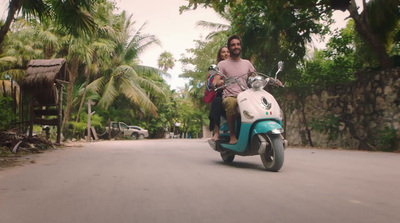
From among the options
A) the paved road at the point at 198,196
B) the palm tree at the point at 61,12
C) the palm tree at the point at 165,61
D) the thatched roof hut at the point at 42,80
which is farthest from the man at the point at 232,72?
the palm tree at the point at 165,61

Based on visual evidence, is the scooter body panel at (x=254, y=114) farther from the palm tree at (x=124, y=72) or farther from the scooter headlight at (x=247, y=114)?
the palm tree at (x=124, y=72)

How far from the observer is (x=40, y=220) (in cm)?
241

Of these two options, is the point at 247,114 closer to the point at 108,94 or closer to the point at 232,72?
the point at 232,72

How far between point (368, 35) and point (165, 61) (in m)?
54.2

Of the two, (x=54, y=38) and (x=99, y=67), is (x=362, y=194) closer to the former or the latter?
(x=54, y=38)

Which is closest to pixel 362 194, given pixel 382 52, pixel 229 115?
pixel 229 115

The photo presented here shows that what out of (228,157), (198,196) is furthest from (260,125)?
(198,196)

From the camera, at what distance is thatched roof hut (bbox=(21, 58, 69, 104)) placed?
1110cm

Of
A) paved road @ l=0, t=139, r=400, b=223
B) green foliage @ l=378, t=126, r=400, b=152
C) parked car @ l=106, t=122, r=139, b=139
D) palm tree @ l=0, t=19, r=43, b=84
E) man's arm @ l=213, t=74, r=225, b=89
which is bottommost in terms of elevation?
parked car @ l=106, t=122, r=139, b=139

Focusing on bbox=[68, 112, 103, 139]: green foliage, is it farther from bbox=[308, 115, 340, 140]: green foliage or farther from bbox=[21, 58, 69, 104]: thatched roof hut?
bbox=[308, 115, 340, 140]: green foliage

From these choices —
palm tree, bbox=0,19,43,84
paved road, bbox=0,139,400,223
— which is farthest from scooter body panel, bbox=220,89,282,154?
palm tree, bbox=0,19,43,84

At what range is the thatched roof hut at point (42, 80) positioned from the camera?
11102 mm

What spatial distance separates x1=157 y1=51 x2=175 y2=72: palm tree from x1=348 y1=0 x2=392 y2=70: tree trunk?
2100 inches

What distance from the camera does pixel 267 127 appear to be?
15.7 ft
